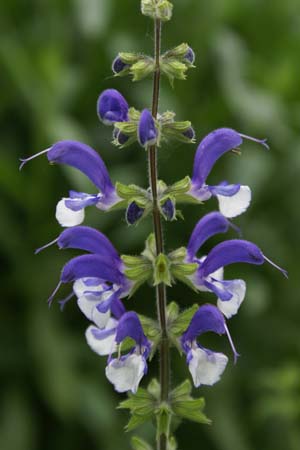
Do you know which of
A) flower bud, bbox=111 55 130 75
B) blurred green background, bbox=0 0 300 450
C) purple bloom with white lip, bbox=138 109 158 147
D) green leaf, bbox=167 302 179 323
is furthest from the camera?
blurred green background, bbox=0 0 300 450

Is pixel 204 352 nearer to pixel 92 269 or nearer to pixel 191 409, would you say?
pixel 191 409

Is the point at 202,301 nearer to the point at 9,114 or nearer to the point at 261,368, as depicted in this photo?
the point at 261,368

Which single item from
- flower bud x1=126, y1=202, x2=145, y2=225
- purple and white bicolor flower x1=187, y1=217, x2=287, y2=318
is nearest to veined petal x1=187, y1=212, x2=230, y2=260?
purple and white bicolor flower x1=187, y1=217, x2=287, y2=318

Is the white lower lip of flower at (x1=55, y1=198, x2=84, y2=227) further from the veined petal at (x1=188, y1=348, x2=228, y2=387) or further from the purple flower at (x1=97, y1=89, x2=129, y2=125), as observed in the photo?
the veined petal at (x1=188, y1=348, x2=228, y2=387)

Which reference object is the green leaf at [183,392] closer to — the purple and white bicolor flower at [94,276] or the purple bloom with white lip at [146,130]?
the purple and white bicolor flower at [94,276]

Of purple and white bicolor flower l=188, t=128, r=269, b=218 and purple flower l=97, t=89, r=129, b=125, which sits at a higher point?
purple flower l=97, t=89, r=129, b=125

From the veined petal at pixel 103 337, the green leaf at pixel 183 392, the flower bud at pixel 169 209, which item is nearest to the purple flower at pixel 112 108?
the flower bud at pixel 169 209

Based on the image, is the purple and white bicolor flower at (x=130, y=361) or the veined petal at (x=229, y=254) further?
the veined petal at (x=229, y=254)

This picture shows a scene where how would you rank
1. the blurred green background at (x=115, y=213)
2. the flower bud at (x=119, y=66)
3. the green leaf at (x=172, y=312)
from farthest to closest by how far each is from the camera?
the blurred green background at (x=115, y=213)
the green leaf at (x=172, y=312)
the flower bud at (x=119, y=66)
